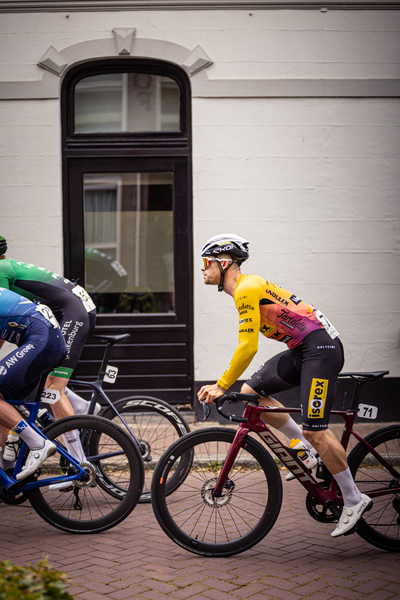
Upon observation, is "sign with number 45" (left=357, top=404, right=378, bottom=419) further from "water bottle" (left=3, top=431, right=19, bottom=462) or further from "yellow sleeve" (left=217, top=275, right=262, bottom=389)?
"water bottle" (left=3, top=431, right=19, bottom=462)

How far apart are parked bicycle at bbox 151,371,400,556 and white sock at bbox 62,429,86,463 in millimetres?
787

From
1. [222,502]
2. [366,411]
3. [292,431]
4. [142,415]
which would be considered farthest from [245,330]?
[142,415]

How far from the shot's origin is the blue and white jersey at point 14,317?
13.3 ft

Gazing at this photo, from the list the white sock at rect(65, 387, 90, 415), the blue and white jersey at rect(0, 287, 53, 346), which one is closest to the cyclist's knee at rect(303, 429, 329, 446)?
the blue and white jersey at rect(0, 287, 53, 346)

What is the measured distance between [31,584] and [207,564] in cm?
212

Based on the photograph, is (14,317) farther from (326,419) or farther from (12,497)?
(326,419)

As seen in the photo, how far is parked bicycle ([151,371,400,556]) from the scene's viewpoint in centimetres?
370

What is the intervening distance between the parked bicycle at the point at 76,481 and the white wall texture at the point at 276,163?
3760mm

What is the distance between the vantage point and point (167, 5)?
25.8 feet

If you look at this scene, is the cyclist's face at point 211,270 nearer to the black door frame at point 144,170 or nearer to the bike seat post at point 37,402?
the bike seat post at point 37,402

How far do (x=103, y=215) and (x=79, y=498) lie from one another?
495 cm

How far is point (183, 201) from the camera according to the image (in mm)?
8289

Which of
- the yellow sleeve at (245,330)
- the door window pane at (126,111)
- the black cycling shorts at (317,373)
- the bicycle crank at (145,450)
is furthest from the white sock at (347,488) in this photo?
the door window pane at (126,111)

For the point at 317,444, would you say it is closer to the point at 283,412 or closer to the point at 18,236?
the point at 283,412
